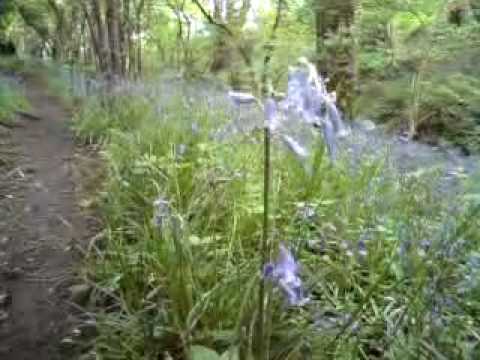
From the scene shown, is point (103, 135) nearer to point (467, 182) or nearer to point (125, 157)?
point (125, 157)

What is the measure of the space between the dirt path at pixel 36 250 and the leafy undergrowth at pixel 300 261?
0.80 ft

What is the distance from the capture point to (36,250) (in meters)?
3.01

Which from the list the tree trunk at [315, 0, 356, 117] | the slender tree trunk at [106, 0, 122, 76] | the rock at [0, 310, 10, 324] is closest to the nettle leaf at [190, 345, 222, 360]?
the rock at [0, 310, 10, 324]

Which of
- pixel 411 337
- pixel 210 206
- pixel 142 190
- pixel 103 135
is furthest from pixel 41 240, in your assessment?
pixel 103 135

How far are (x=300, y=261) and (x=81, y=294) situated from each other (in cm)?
111

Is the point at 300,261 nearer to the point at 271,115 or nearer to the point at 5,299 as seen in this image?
the point at 271,115

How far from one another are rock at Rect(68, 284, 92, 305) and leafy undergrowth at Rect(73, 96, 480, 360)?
0.06 m

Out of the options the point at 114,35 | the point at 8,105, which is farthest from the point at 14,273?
the point at 8,105

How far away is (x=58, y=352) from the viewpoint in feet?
6.66

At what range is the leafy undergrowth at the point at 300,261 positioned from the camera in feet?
5.39

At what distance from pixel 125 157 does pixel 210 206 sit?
1.76 meters

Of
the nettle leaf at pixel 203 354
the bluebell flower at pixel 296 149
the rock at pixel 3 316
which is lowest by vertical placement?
the rock at pixel 3 316

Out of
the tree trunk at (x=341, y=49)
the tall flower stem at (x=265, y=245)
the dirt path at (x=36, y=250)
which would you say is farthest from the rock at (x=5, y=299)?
the tree trunk at (x=341, y=49)

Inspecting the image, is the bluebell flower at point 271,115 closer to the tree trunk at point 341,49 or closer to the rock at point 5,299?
the rock at point 5,299
